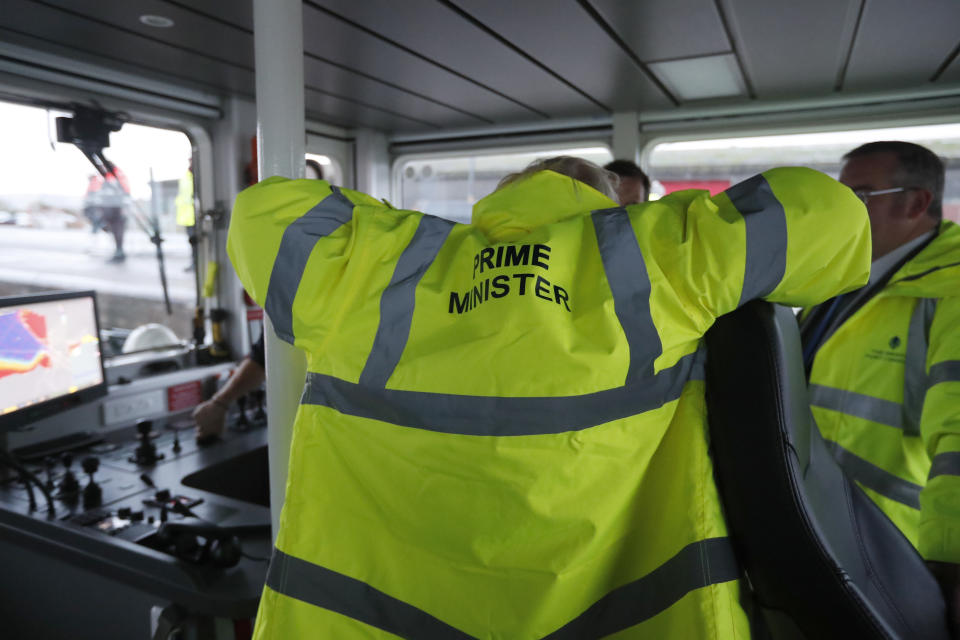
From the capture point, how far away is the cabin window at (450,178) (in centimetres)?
390

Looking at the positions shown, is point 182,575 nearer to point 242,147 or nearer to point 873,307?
point 873,307

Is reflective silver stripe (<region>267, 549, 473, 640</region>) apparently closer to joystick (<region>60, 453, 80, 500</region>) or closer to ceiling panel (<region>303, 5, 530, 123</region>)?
joystick (<region>60, 453, 80, 500</region>)

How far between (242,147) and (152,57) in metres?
0.76

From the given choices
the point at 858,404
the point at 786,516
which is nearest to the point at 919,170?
the point at 858,404

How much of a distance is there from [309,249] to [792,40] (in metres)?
1.88

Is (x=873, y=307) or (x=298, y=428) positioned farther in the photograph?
(x=873, y=307)

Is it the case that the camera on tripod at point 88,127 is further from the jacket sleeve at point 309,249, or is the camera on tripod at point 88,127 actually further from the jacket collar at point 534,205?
the jacket collar at point 534,205

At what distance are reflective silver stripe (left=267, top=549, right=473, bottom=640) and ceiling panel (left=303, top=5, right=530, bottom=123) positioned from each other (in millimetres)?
1507

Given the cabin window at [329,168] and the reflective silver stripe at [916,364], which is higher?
the cabin window at [329,168]

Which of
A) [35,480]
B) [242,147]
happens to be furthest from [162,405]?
[242,147]

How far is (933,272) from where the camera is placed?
4.57ft

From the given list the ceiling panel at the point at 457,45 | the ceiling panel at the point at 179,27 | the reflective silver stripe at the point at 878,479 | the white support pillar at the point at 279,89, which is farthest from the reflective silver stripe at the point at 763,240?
the ceiling panel at the point at 179,27

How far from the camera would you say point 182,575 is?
4.66 ft

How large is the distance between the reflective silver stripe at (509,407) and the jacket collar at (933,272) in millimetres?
875
